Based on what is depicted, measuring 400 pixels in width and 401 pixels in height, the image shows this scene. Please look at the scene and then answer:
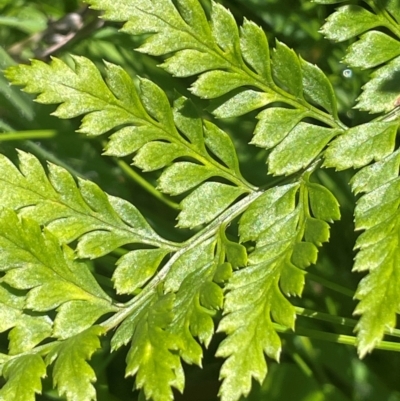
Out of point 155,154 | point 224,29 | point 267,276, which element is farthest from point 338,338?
point 224,29

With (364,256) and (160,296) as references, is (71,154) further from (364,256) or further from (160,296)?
(364,256)

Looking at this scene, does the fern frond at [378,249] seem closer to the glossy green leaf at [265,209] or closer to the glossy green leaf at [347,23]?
the glossy green leaf at [265,209]

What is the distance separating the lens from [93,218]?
0.94m

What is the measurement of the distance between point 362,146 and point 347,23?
0.64 ft

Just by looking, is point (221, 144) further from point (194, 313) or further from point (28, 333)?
point (28, 333)

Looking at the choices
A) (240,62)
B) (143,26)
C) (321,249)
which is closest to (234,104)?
(240,62)

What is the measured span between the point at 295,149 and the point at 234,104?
114 mm

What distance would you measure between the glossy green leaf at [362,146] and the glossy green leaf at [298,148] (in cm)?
3

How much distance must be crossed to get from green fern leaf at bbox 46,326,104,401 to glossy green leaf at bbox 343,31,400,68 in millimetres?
547

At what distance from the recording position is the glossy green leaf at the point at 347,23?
939mm

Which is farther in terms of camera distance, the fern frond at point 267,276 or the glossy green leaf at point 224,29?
the glossy green leaf at point 224,29

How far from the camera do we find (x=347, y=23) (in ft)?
3.08

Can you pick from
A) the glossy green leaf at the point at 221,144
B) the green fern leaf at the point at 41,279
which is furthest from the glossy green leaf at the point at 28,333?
the glossy green leaf at the point at 221,144

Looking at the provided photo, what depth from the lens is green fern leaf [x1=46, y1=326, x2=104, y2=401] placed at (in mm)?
782
